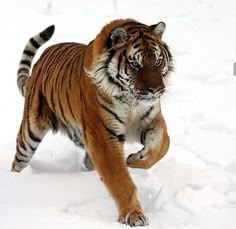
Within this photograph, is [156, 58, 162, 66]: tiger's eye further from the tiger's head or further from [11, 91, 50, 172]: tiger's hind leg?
[11, 91, 50, 172]: tiger's hind leg

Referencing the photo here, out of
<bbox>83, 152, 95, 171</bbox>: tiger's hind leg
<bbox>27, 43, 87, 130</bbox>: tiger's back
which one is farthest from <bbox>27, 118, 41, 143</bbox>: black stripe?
<bbox>83, 152, 95, 171</bbox>: tiger's hind leg

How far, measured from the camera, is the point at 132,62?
2.86m

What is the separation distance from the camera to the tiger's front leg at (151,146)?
305 centimetres

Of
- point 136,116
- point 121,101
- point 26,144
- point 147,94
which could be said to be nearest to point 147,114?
point 136,116

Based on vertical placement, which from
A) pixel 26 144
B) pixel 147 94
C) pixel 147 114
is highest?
pixel 147 94

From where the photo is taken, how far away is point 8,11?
7.61 metres

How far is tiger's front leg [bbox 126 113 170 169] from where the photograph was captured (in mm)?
3047

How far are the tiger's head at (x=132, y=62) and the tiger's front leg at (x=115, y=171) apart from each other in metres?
0.21

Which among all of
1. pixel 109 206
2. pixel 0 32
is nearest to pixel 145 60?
pixel 109 206

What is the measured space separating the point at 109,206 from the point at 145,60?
68 cm

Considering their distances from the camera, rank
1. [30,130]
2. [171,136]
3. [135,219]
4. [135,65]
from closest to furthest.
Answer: [135,219], [135,65], [30,130], [171,136]

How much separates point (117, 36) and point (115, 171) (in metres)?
0.60

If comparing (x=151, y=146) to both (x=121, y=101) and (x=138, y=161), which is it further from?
(x=121, y=101)

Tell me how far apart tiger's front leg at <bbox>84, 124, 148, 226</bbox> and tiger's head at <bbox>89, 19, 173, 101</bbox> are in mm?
208
